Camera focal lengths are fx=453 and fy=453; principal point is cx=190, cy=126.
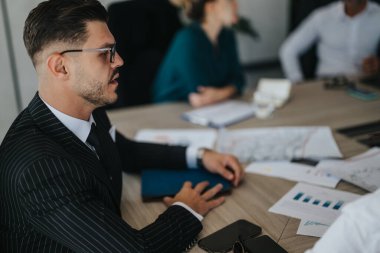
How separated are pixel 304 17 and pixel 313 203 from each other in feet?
8.28

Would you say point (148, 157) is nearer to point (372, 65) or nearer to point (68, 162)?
point (68, 162)

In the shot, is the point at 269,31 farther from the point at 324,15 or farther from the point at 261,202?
the point at 261,202

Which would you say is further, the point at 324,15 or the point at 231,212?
the point at 324,15

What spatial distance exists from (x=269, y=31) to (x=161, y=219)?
122 inches

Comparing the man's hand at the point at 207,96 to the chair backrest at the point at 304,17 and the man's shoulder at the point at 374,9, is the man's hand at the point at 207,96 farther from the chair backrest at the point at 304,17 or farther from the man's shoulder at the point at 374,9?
the chair backrest at the point at 304,17

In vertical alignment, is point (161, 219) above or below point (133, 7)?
below

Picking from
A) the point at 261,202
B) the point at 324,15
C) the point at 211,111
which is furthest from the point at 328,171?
the point at 324,15

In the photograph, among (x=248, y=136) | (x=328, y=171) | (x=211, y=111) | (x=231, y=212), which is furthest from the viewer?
(x=211, y=111)

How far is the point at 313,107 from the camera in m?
1.99

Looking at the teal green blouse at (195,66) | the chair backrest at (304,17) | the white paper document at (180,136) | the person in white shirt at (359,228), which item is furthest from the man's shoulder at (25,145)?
the chair backrest at (304,17)

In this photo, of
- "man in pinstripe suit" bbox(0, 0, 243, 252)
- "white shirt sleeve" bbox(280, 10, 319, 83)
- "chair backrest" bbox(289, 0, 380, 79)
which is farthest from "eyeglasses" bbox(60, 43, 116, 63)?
"chair backrest" bbox(289, 0, 380, 79)

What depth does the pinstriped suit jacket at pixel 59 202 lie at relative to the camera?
0.92 meters

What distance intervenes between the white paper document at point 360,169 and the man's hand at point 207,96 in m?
0.76

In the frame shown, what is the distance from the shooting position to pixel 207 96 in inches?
82.4
